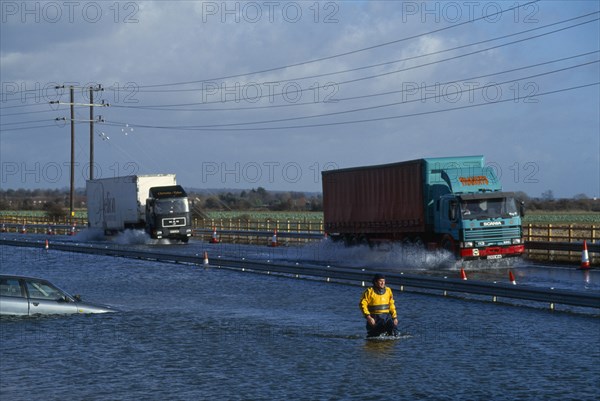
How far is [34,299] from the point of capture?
19469mm

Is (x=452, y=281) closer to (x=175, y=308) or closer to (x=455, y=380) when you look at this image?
(x=175, y=308)

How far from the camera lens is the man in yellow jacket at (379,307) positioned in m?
16.0

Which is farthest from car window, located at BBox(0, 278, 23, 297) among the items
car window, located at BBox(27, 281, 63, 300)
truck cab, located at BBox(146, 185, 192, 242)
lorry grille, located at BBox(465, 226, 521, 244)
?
truck cab, located at BBox(146, 185, 192, 242)

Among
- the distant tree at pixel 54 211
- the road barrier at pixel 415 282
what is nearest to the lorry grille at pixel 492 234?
the road barrier at pixel 415 282

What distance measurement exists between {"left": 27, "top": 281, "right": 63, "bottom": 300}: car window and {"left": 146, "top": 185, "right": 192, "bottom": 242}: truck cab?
33.8m

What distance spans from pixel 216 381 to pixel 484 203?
70.9ft

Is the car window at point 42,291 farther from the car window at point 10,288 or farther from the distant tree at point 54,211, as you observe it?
the distant tree at point 54,211

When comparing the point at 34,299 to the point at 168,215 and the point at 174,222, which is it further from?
the point at 174,222

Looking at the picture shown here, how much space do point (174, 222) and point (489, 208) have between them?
81.4ft

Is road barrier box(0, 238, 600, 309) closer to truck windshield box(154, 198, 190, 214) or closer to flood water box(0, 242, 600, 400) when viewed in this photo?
flood water box(0, 242, 600, 400)

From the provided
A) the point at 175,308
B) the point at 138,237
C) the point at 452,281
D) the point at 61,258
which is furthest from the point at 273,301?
the point at 138,237

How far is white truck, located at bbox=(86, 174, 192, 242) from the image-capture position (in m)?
53.8

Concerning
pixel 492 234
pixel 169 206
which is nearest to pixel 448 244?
pixel 492 234

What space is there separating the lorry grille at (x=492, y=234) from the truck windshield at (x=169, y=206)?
977 inches
